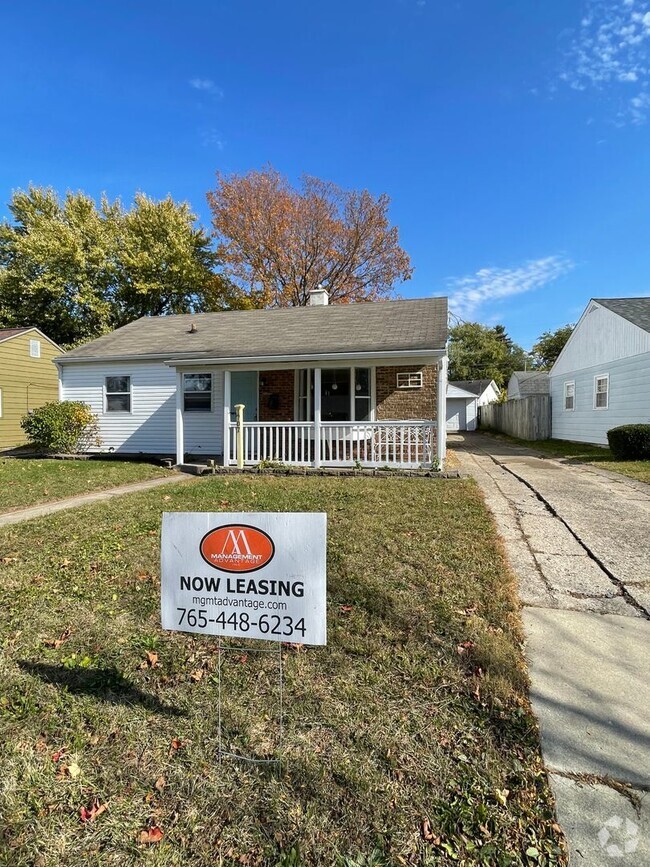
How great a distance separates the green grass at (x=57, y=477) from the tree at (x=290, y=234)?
17111 millimetres

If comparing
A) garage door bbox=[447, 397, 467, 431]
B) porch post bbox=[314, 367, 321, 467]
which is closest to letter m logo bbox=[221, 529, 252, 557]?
porch post bbox=[314, 367, 321, 467]

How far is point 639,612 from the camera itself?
3.31m

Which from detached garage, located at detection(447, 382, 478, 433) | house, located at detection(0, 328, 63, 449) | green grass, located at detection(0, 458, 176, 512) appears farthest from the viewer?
detached garage, located at detection(447, 382, 478, 433)

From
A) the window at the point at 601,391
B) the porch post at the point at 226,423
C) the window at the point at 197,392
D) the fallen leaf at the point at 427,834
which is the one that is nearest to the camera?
the fallen leaf at the point at 427,834

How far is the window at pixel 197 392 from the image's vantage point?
12.7 metres

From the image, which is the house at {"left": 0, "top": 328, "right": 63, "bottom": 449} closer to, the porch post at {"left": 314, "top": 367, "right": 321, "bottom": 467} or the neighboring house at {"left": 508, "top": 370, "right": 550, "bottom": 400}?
the porch post at {"left": 314, "top": 367, "right": 321, "bottom": 467}

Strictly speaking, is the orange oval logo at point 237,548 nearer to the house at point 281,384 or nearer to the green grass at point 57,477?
the green grass at point 57,477

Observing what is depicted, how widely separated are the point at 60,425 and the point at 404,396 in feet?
30.1

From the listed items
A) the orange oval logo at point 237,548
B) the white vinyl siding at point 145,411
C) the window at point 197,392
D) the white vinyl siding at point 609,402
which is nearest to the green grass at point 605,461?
the white vinyl siding at point 609,402

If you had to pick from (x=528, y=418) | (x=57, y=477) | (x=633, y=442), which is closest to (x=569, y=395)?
(x=528, y=418)

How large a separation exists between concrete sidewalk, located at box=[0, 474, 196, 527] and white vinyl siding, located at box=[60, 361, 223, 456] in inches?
133

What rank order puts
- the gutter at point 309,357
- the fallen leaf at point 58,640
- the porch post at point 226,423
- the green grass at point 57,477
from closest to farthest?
the fallen leaf at point 58,640 < the green grass at point 57,477 < the gutter at point 309,357 < the porch post at point 226,423

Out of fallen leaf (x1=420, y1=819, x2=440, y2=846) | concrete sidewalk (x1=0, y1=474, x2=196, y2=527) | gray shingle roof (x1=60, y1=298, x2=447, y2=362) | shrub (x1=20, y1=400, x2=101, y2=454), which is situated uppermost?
gray shingle roof (x1=60, y1=298, x2=447, y2=362)

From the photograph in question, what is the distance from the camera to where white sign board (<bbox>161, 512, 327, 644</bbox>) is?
194 centimetres
